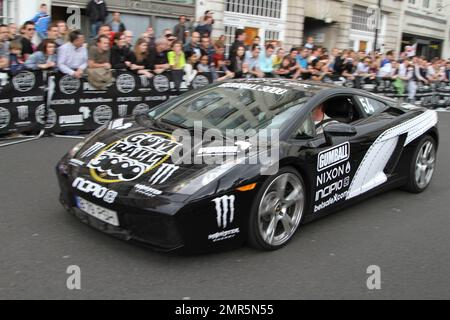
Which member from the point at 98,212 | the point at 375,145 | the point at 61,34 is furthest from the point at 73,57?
the point at 375,145

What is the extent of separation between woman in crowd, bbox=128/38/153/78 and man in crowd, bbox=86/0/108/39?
368 centimetres

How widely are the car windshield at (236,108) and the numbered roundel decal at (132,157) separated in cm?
40

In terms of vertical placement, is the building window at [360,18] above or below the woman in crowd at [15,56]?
above

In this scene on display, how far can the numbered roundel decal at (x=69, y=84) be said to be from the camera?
8.45m

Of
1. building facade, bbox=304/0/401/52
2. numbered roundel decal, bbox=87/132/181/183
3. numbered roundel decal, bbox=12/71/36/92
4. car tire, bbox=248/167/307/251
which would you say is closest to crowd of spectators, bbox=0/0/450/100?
numbered roundel decal, bbox=12/71/36/92

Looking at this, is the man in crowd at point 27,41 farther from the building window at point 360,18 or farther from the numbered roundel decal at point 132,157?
the building window at point 360,18

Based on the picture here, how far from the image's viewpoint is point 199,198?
3.57m

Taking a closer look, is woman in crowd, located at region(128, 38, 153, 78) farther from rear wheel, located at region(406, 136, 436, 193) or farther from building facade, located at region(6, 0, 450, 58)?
rear wheel, located at region(406, 136, 436, 193)

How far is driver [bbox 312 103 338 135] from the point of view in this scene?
462 centimetres

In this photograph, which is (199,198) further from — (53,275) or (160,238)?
(53,275)

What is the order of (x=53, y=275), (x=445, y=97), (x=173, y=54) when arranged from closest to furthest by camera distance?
(x=53, y=275)
(x=173, y=54)
(x=445, y=97)

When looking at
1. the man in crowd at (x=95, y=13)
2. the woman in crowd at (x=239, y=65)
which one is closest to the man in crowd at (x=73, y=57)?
the woman in crowd at (x=239, y=65)
